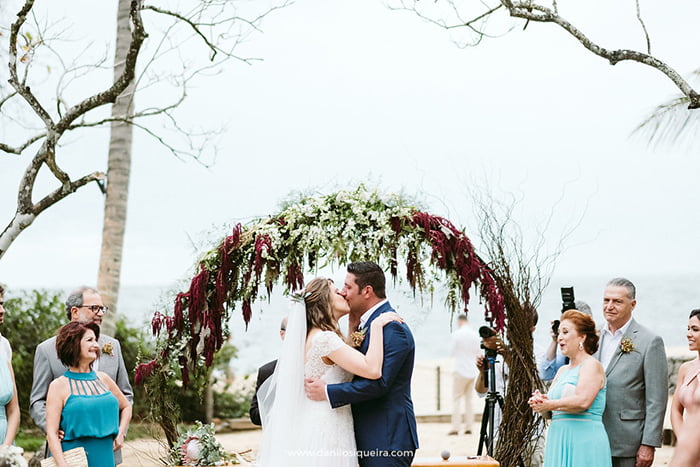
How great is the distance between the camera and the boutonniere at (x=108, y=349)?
20.3 feet

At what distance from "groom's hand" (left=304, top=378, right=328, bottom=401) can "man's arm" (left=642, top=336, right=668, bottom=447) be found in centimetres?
210

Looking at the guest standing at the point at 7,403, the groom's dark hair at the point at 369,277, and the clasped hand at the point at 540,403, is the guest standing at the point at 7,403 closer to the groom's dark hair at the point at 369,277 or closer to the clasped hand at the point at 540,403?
the groom's dark hair at the point at 369,277

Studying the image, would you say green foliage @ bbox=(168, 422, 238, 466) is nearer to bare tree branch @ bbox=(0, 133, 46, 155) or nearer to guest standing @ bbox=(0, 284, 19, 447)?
guest standing @ bbox=(0, 284, 19, 447)

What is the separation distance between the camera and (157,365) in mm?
7152

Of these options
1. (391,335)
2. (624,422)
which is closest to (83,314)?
(391,335)

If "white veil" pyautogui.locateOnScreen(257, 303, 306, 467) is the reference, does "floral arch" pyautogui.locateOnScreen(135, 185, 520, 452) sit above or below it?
above

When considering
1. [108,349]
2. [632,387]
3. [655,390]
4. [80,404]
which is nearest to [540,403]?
[632,387]

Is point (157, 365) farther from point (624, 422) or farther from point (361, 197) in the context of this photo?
point (624, 422)

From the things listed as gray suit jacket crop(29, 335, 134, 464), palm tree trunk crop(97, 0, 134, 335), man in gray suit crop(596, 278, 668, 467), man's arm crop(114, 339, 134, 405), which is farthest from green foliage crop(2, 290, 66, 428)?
man in gray suit crop(596, 278, 668, 467)

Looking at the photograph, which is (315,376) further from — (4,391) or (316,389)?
(4,391)

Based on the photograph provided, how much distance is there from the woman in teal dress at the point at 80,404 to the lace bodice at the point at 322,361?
128 centimetres

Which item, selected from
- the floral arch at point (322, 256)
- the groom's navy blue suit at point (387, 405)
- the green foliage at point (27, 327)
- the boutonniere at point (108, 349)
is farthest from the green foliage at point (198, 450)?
the green foliage at point (27, 327)

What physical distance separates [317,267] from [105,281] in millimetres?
7393

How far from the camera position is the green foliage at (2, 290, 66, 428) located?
13555 mm
